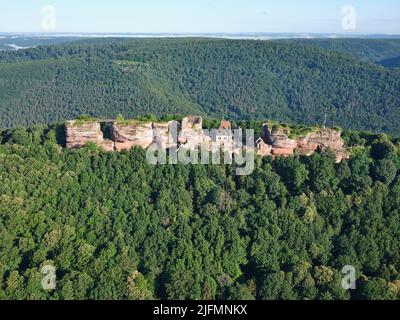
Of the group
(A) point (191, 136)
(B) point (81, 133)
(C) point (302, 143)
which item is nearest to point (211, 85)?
(A) point (191, 136)

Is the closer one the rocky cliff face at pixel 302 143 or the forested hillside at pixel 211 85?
the rocky cliff face at pixel 302 143

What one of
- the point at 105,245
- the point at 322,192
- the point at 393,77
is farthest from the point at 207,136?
the point at 393,77

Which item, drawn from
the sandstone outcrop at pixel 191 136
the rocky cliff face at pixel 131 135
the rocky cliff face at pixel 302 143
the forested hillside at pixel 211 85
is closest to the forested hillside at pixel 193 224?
the rocky cliff face at pixel 302 143

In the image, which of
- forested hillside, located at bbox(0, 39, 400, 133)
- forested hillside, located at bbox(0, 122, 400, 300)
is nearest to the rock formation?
forested hillside, located at bbox(0, 122, 400, 300)

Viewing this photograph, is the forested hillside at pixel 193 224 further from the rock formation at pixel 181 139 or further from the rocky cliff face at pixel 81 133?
the rock formation at pixel 181 139

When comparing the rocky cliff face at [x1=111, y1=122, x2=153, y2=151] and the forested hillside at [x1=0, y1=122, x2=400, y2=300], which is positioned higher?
the rocky cliff face at [x1=111, y1=122, x2=153, y2=151]

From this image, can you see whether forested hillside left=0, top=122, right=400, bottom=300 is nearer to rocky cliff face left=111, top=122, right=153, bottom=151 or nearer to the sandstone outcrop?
rocky cliff face left=111, top=122, right=153, bottom=151
